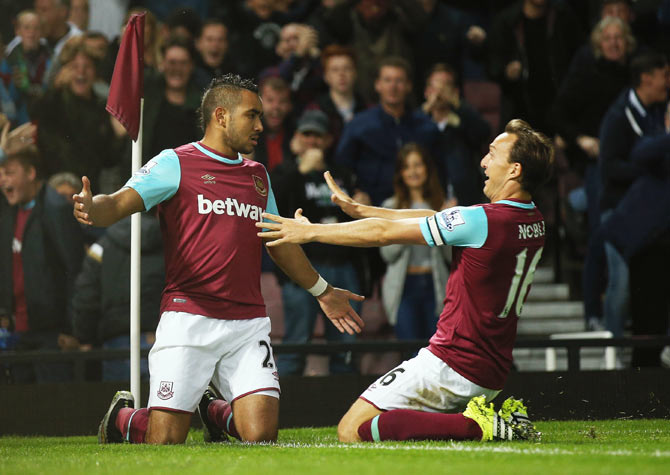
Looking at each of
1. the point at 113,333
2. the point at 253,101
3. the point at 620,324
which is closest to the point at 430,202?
the point at 620,324

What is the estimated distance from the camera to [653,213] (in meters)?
9.82

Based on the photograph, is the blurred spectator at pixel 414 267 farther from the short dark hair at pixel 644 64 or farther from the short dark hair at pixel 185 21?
the short dark hair at pixel 185 21

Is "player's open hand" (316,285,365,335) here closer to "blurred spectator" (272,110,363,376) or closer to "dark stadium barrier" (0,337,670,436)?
"dark stadium barrier" (0,337,670,436)

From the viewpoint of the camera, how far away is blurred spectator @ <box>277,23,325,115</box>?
10383mm

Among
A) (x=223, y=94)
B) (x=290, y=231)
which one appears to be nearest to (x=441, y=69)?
(x=223, y=94)

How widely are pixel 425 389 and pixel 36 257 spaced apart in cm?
486

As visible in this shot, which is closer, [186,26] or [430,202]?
[430,202]

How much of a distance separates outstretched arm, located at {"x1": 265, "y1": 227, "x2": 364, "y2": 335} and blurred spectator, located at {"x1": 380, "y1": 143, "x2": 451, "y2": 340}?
308cm

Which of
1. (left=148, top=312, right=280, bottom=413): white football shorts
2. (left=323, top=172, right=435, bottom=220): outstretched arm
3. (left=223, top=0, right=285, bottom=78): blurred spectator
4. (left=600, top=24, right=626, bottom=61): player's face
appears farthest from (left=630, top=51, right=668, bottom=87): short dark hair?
(left=148, top=312, right=280, bottom=413): white football shorts

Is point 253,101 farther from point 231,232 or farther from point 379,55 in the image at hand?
point 379,55

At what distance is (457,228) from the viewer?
5.32 m

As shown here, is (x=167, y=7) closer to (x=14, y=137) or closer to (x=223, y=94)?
(x=14, y=137)

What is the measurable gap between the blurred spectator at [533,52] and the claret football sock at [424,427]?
20.4 ft

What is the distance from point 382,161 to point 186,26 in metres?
2.40
